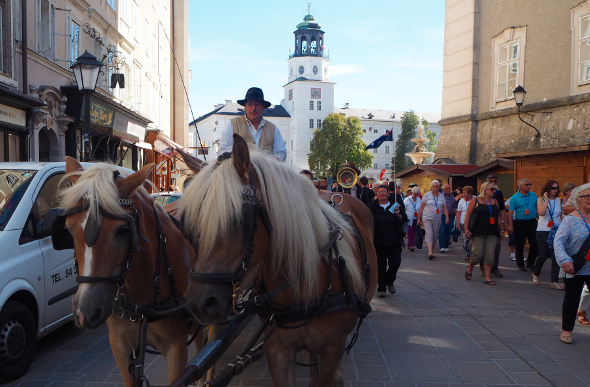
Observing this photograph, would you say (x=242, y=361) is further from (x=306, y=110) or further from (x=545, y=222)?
(x=306, y=110)

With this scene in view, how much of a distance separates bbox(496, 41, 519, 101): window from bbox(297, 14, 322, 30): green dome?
3596 inches

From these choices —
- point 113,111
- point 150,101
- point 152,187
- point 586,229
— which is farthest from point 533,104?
point 150,101

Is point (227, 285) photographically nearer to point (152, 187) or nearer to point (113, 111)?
point (152, 187)

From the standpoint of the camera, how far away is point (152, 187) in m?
3.63

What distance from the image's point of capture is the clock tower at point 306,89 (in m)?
98.8

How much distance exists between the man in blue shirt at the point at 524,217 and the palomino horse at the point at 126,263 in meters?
8.78

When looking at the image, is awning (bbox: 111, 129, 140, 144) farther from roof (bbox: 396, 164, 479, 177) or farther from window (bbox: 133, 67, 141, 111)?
roof (bbox: 396, 164, 479, 177)

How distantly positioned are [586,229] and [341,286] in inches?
155

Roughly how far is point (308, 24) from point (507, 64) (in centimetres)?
9254

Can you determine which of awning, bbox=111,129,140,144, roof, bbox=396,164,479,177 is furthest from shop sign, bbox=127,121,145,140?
roof, bbox=396,164,479,177

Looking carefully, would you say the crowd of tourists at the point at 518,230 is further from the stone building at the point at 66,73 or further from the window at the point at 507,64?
the window at the point at 507,64

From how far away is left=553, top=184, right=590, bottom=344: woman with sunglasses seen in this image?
538 centimetres

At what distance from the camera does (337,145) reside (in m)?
74.0

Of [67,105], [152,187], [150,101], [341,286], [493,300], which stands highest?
[150,101]
